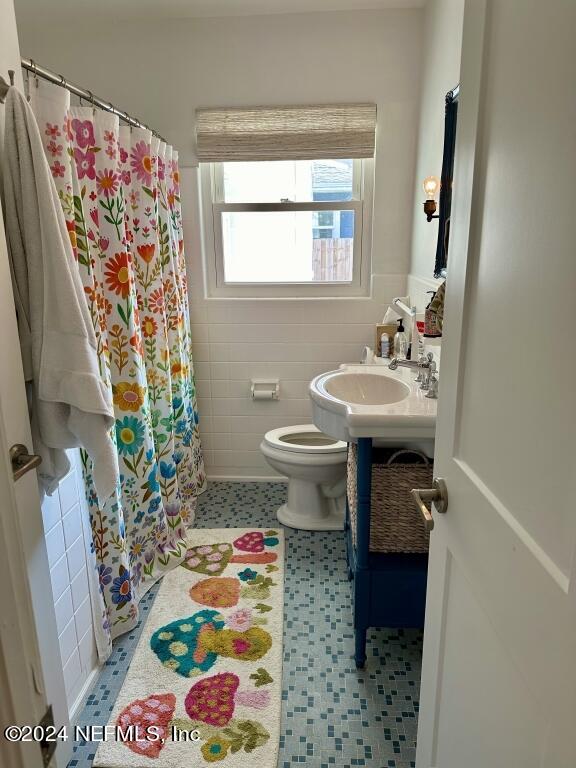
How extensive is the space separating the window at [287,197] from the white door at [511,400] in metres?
1.90

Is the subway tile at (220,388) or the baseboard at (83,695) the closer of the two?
the baseboard at (83,695)

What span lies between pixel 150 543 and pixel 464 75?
1997mm

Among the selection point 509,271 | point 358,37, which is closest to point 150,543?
point 509,271

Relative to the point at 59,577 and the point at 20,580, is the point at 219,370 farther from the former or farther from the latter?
the point at 20,580

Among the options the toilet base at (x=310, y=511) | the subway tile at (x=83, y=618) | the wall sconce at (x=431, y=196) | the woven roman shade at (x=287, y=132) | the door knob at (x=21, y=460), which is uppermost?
the woven roman shade at (x=287, y=132)

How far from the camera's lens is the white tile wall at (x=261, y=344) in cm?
294

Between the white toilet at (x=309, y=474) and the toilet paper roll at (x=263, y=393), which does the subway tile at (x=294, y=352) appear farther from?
the white toilet at (x=309, y=474)

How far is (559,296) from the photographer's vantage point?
0.60 m

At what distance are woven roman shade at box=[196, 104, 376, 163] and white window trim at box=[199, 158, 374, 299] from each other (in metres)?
0.15

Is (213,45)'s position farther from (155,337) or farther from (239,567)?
(239,567)

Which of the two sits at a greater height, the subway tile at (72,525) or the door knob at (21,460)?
the door knob at (21,460)

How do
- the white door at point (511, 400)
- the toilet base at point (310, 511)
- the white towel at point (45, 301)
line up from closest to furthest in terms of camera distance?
the white door at point (511, 400) < the white towel at point (45, 301) < the toilet base at point (310, 511)

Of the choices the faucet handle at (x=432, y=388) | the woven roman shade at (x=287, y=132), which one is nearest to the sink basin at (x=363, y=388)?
the faucet handle at (x=432, y=388)

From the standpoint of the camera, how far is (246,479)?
3207mm
